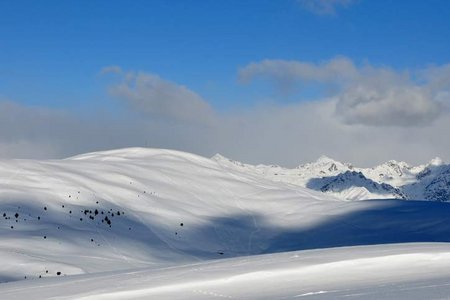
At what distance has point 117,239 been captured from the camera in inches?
1209

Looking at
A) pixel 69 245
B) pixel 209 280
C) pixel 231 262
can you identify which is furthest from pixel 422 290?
pixel 69 245

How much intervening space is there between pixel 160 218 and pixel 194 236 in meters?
2.97

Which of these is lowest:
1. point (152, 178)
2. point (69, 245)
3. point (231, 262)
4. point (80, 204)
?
point (231, 262)

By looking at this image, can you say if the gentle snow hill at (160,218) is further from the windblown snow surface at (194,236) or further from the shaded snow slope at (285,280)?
the shaded snow slope at (285,280)

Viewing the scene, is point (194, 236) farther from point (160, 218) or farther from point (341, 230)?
point (341, 230)

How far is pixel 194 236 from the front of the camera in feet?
118

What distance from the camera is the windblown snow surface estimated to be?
1004 cm

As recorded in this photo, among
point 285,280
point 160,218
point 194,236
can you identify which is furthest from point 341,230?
point 285,280

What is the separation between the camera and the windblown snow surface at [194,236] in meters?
10.0

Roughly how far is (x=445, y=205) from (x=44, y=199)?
89.0 feet

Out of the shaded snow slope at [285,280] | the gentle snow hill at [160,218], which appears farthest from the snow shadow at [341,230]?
the shaded snow slope at [285,280]

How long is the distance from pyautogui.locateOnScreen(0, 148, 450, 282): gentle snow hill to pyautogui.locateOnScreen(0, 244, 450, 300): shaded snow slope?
9.83 meters

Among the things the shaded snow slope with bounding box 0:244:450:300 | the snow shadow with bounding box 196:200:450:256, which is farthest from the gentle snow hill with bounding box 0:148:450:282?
the shaded snow slope with bounding box 0:244:450:300

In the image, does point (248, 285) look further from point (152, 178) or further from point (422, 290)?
point (152, 178)
